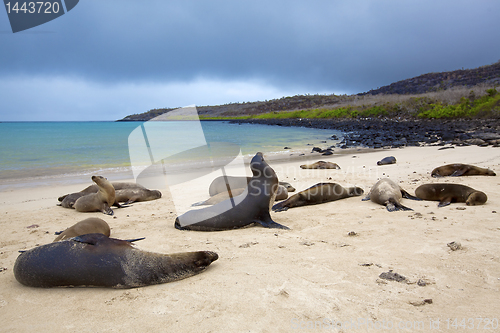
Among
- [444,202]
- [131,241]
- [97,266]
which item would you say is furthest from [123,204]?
[444,202]

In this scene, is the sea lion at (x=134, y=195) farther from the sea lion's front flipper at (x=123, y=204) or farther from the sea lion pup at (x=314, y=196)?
the sea lion pup at (x=314, y=196)

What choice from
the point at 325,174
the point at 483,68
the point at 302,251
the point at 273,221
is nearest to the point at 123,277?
the point at 302,251

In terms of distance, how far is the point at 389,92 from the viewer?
6744 centimetres

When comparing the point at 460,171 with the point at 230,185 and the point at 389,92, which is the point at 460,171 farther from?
the point at 389,92

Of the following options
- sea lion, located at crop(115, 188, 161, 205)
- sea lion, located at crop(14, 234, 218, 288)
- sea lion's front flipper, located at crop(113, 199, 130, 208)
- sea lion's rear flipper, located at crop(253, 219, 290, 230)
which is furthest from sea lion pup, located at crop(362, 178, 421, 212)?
sea lion's front flipper, located at crop(113, 199, 130, 208)

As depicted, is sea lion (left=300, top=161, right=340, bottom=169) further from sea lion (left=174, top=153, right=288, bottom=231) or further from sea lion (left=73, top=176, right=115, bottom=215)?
sea lion (left=73, top=176, right=115, bottom=215)

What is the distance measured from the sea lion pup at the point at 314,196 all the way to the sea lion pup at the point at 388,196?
564 millimetres

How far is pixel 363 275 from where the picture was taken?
2822 millimetres

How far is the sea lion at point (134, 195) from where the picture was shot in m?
7.47

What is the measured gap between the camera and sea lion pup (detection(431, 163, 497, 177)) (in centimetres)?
753

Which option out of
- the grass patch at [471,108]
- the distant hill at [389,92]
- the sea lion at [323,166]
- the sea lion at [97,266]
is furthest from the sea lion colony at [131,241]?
the distant hill at [389,92]

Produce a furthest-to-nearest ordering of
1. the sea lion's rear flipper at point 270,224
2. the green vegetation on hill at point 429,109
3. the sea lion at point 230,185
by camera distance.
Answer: the green vegetation on hill at point 429,109
the sea lion at point 230,185
the sea lion's rear flipper at point 270,224

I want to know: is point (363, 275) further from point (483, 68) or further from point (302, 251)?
point (483, 68)

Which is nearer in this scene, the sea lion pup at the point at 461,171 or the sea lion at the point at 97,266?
the sea lion at the point at 97,266
